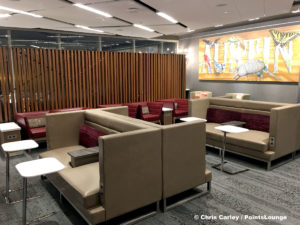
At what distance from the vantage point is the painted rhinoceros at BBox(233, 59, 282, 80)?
8.74 metres

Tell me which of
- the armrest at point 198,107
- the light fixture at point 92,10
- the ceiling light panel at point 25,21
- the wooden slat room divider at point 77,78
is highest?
the ceiling light panel at point 25,21

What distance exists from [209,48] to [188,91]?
2.24m

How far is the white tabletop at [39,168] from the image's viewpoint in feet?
7.54

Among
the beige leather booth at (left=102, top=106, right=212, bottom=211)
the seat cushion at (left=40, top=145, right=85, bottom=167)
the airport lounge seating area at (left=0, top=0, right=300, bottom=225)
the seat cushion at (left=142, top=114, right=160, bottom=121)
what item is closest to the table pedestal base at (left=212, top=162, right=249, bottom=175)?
the airport lounge seating area at (left=0, top=0, right=300, bottom=225)

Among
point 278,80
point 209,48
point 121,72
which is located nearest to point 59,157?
point 121,72

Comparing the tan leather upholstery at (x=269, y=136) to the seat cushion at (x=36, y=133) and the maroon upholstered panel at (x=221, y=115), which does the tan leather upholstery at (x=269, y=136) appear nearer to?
the maroon upholstered panel at (x=221, y=115)

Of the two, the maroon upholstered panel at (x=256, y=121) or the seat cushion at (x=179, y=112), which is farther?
the seat cushion at (x=179, y=112)

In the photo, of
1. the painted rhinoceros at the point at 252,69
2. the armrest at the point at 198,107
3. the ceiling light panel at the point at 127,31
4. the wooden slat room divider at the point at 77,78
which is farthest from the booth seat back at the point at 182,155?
the painted rhinoceros at the point at 252,69

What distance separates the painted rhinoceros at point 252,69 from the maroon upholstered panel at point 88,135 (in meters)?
7.01

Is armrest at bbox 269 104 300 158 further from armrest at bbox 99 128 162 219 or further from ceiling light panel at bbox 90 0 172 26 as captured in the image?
ceiling light panel at bbox 90 0 172 26

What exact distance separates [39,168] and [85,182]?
0.57 m

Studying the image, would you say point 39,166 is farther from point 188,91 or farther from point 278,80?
point 188,91

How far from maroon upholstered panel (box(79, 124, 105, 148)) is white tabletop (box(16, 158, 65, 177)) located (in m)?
1.21

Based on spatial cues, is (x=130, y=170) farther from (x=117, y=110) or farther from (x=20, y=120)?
(x=20, y=120)
